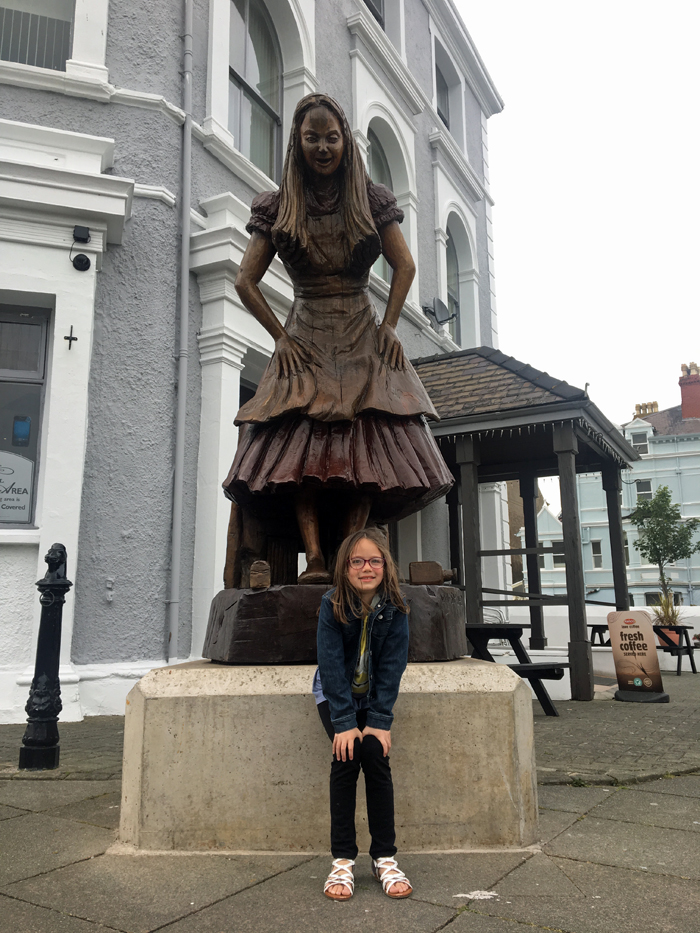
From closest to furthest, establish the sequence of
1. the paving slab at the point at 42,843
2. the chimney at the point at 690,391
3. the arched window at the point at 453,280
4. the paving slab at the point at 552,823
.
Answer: the paving slab at the point at 42,843 → the paving slab at the point at 552,823 → the arched window at the point at 453,280 → the chimney at the point at 690,391

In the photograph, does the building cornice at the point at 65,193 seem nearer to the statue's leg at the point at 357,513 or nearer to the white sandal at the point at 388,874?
the statue's leg at the point at 357,513

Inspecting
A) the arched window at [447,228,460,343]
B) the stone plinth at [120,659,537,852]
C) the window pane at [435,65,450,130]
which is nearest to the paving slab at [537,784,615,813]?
the stone plinth at [120,659,537,852]

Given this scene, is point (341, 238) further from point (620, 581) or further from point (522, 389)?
point (620, 581)

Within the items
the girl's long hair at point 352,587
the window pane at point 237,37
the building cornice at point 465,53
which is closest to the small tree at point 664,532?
the building cornice at point 465,53

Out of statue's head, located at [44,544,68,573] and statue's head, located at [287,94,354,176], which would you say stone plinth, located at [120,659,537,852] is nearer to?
statue's head, located at [44,544,68,573]

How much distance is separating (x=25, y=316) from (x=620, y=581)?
24.2 ft

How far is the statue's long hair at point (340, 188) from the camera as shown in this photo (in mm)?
3496

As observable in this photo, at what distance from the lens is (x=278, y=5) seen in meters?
10.4

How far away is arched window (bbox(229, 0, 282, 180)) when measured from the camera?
32.0ft

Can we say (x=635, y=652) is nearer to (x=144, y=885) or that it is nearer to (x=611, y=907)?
(x=611, y=907)

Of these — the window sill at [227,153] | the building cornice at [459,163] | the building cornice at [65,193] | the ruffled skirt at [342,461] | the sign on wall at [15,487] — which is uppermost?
the building cornice at [459,163]

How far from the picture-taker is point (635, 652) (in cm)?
779

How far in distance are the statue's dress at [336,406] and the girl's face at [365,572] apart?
0.70 metres

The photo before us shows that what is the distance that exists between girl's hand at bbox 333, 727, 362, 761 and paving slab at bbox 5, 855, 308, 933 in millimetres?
472
